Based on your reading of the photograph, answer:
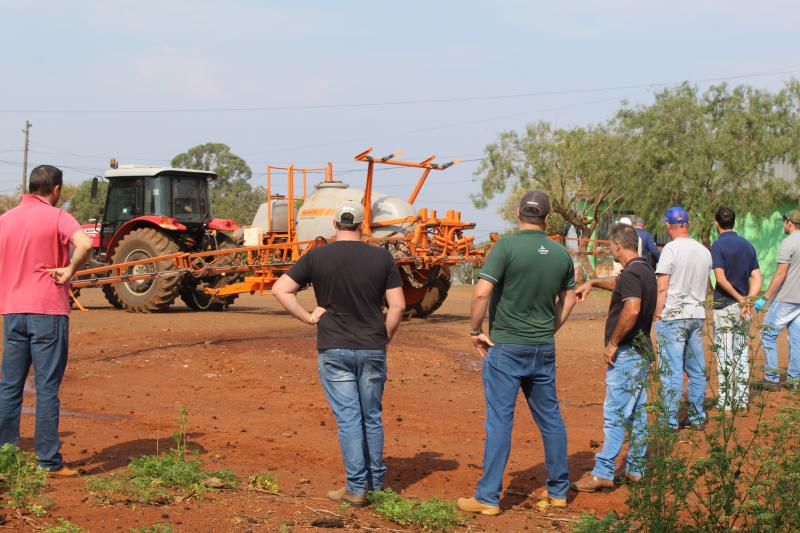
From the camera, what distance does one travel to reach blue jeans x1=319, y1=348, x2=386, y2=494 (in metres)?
5.66

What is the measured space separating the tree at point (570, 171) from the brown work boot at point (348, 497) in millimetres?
30382

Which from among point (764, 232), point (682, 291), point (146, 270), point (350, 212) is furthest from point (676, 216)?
point (764, 232)

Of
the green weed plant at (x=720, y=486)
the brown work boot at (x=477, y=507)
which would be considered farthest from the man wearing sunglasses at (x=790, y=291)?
the green weed plant at (x=720, y=486)

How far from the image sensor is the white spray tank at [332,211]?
17484mm

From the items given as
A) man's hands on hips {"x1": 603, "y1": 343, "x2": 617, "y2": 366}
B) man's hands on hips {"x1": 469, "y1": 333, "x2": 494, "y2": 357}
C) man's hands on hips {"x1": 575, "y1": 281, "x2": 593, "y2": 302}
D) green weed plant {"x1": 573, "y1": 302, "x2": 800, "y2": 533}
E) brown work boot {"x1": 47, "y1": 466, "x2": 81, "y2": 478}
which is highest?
man's hands on hips {"x1": 575, "y1": 281, "x2": 593, "y2": 302}

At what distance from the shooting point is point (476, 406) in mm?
9391

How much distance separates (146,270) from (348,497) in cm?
1324

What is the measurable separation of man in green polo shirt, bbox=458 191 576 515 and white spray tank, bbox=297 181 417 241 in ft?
37.8

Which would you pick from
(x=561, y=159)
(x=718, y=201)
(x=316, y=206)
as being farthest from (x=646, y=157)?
(x=316, y=206)

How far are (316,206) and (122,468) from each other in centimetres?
1183

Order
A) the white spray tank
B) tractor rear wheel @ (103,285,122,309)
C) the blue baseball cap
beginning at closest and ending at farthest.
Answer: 1. the blue baseball cap
2. the white spray tank
3. tractor rear wheel @ (103,285,122,309)

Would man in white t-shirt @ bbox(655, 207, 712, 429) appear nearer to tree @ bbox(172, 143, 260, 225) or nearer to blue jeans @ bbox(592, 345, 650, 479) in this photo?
blue jeans @ bbox(592, 345, 650, 479)

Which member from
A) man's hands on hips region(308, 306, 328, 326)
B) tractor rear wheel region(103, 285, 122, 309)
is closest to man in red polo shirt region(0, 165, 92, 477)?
man's hands on hips region(308, 306, 328, 326)

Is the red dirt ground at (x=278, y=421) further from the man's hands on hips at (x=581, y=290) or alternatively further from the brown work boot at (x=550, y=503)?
the man's hands on hips at (x=581, y=290)
